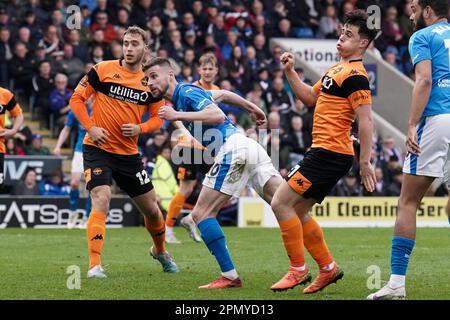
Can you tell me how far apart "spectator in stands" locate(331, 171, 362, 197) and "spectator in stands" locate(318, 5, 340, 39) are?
7406mm

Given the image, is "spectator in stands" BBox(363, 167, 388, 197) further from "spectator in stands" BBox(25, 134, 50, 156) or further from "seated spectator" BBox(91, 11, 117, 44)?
"spectator in stands" BBox(25, 134, 50, 156)

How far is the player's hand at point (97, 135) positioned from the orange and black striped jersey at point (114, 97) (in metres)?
0.20

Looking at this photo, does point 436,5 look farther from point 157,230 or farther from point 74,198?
point 74,198

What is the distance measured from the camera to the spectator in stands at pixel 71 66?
74.3 feet

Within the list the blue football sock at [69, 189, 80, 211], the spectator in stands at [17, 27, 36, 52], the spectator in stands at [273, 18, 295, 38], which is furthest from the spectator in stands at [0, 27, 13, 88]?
the spectator in stands at [273, 18, 295, 38]

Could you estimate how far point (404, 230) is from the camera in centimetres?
840

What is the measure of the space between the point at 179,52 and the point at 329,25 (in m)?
6.00

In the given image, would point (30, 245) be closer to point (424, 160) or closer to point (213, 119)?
point (213, 119)

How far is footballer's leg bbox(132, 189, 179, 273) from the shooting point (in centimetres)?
1078

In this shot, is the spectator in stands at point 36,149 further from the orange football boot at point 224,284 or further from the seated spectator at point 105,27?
the orange football boot at point 224,284

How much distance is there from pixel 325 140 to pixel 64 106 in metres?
14.0
